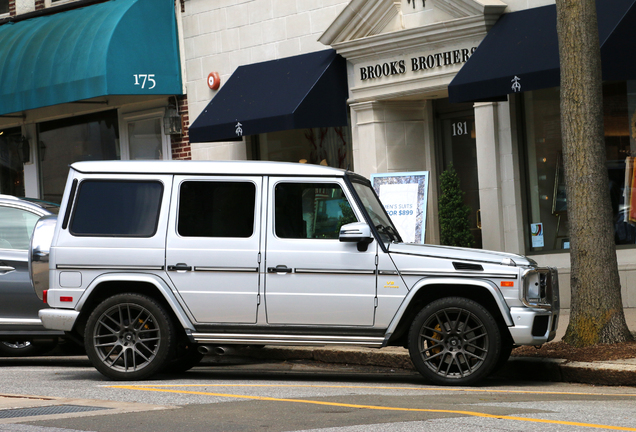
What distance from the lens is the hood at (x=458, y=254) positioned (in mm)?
7965

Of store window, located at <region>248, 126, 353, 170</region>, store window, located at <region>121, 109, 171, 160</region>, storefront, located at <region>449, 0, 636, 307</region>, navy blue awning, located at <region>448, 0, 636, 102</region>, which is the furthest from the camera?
store window, located at <region>121, 109, 171, 160</region>

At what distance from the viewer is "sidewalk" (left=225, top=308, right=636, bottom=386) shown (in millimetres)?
8141

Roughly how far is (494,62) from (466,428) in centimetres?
737

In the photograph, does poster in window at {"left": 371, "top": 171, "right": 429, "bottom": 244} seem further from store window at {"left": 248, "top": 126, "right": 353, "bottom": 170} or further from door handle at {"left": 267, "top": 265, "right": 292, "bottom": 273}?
door handle at {"left": 267, "top": 265, "right": 292, "bottom": 273}

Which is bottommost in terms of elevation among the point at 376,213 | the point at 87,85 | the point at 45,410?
the point at 45,410

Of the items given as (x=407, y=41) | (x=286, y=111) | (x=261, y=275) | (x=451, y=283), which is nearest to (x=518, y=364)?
(x=451, y=283)

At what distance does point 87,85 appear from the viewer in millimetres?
15898

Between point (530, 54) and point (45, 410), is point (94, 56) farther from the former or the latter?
point (45, 410)

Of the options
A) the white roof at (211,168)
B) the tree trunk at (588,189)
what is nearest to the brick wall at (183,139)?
the white roof at (211,168)

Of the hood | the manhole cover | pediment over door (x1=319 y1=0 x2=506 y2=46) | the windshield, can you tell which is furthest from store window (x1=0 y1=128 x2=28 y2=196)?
the manhole cover

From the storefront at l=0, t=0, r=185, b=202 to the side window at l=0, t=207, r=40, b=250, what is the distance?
5.67 metres

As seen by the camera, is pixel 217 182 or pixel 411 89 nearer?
pixel 217 182

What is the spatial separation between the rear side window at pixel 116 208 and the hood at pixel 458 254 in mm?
2238

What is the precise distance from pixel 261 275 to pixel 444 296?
5.32 ft
